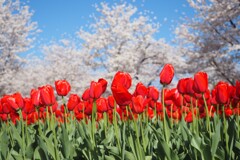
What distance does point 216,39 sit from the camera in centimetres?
1867

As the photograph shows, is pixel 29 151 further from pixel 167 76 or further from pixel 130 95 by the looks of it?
pixel 167 76

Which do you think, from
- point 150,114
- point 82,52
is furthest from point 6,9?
point 150,114

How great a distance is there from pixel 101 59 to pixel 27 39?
5.46 meters

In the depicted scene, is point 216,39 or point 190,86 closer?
point 190,86

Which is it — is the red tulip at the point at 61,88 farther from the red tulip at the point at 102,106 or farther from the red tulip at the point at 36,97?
the red tulip at the point at 102,106

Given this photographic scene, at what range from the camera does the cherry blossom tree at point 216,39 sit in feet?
56.1

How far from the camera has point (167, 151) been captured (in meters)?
1.88

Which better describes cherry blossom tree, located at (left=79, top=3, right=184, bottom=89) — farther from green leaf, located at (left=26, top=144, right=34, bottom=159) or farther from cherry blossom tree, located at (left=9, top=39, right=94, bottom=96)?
green leaf, located at (left=26, top=144, right=34, bottom=159)

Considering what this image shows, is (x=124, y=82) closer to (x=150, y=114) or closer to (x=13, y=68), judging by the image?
(x=150, y=114)

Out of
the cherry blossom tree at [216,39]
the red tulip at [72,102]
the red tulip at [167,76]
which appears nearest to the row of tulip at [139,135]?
the red tulip at [167,76]

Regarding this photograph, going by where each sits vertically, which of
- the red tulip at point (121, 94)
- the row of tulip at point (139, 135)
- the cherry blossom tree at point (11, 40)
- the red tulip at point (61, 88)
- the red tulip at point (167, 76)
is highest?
the cherry blossom tree at point (11, 40)

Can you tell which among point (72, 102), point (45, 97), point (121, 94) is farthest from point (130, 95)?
point (72, 102)

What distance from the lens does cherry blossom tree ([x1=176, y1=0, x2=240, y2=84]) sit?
1710 cm

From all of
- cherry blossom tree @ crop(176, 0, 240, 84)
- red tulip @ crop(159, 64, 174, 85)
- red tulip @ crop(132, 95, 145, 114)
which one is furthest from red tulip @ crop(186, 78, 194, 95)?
cherry blossom tree @ crop(176, 0, 240, 84)
